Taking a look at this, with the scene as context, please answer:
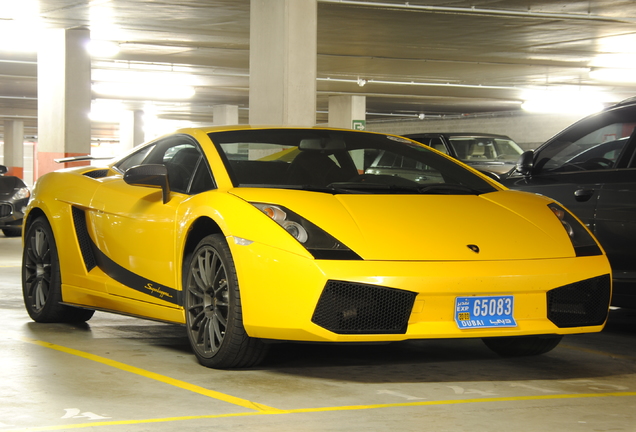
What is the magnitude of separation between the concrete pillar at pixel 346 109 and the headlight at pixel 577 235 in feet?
91.7

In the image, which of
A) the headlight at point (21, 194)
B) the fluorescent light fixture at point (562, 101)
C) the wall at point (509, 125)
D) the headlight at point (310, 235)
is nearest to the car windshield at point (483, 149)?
the headlight at point (21, 194)

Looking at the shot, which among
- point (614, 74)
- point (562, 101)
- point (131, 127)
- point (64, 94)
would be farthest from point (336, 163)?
point (131, 127)

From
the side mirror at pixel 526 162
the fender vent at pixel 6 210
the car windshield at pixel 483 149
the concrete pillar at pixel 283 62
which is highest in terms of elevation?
the concrete pillar at pixel 283 62

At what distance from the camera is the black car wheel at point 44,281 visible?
592 centimetres

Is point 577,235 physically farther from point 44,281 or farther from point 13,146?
point 13,146

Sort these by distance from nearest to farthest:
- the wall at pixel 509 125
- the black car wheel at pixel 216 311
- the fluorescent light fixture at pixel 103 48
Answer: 1. the black car wheel at pixel 216 311
2. the fluorescent light fixture at pixel 103 48
3. the wall at pixel 509 125

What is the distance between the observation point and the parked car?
14180 mm

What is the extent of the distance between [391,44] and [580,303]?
52.8ft

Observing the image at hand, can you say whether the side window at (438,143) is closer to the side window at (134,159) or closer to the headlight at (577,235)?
the side window at (134,159)

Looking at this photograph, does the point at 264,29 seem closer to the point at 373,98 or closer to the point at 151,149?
the point at 151,149

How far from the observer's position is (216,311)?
4430 mm

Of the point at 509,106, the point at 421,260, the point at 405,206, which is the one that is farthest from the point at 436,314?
the point at 509,106

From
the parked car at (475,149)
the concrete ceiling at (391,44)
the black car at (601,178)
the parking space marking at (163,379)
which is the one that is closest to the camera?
the parking space marking at (163,379)

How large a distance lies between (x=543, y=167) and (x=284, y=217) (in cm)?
304
